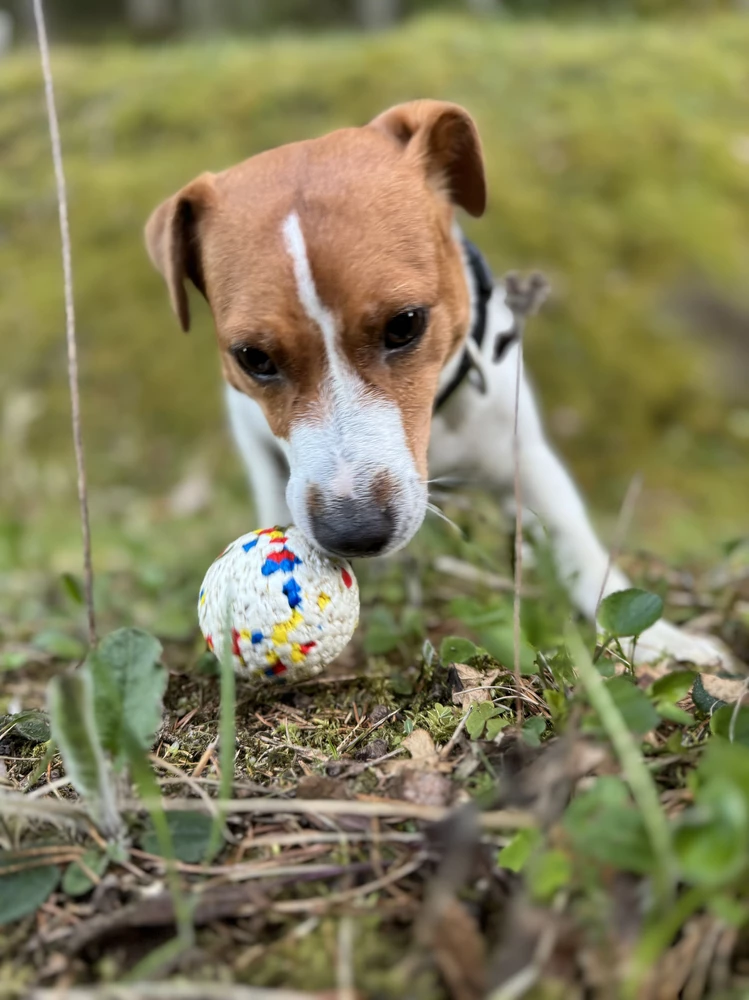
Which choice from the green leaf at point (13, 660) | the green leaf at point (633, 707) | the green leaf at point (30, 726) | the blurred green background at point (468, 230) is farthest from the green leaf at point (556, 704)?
the blurred green background at point (468, 230)

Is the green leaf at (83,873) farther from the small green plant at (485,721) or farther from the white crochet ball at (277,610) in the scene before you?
the small green plant at (485,721)

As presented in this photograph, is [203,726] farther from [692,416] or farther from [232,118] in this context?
[232,118]

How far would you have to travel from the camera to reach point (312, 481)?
86.5 inches

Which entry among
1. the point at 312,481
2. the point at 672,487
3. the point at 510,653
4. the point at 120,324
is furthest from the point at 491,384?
the point at 120,324

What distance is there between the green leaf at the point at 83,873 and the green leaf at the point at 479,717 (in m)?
0.64

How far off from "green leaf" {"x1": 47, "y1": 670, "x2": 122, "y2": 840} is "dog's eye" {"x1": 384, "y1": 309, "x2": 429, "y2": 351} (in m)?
1.29

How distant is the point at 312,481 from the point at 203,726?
0.64 m

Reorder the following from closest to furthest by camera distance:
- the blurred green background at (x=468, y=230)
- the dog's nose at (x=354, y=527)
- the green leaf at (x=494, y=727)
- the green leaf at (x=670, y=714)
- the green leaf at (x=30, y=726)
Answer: the green leaf at (x=670, y=714) → the green leaf at (x=494, y=727) → the green leaf at (x=30, y=726) → the dog's nose at (x=354, y=527) → the blurred green background at (x=468, y=230)

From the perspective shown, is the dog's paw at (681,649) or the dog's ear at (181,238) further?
the dog's ear at (181,238)

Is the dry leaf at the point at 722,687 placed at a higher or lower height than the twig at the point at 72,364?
lower

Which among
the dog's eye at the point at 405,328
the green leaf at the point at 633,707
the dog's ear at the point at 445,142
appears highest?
the dog's ear at the point at 445,142

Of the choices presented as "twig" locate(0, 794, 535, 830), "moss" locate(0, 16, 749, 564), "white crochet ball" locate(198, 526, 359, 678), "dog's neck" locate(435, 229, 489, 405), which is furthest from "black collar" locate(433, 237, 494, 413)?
"moss" locate(0, 16, 749, 564)

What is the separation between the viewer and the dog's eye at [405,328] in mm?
2330

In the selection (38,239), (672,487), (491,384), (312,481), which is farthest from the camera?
(38,239)
